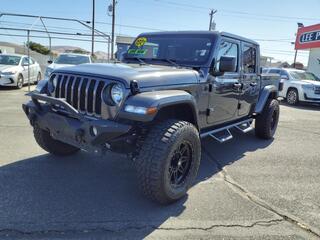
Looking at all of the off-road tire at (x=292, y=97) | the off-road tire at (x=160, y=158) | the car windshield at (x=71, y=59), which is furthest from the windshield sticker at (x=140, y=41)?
the off-road tire at (x=292, y=97)

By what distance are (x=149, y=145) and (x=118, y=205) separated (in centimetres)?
78

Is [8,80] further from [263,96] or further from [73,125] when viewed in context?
[73,125]

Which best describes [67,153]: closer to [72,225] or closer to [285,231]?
[72,225]

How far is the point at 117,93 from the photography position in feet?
11.5

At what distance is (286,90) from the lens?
14.5 m

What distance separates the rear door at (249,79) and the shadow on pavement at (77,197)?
4.41 ft

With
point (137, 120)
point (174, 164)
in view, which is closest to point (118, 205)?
point (174, 164)

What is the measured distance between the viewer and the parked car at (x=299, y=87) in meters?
13.5

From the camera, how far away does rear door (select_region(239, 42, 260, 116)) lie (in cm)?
580

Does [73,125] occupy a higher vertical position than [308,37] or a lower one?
lower

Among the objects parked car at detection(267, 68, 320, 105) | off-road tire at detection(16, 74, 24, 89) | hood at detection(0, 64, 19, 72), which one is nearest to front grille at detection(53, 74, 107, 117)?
hood at detection(0, 64, 19, 72)

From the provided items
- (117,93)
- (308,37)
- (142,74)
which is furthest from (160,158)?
(308,37)

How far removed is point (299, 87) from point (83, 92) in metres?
12.0

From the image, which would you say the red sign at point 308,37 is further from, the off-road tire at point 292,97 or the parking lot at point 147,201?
the parking lot at point 147,201
